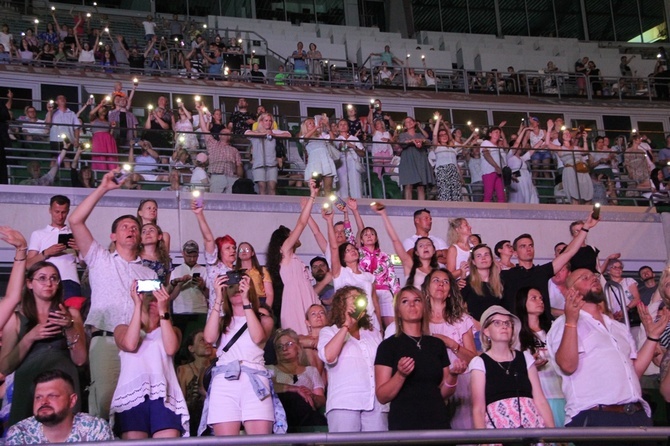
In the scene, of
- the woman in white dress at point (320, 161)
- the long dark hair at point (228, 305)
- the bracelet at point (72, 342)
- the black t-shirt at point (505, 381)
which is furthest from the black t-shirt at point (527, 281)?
the woman in white dress at point (320, 161)

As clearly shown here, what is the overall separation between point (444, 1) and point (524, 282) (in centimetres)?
1975

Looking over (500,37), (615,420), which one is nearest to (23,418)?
(615,420)

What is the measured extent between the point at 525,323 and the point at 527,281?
141 centimetres

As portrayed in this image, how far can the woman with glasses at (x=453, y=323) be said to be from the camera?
6.93 meters

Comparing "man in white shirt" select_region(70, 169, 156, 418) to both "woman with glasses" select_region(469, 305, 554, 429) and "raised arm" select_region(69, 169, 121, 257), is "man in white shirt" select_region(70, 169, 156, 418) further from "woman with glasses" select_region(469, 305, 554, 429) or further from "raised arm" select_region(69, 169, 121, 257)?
"woman with glasses" select_region(469, 305, 554, 429)

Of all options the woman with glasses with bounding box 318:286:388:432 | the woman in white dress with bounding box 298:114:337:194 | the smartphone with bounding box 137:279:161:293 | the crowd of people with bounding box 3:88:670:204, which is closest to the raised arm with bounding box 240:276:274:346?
the woman with glasses with bounding box 318:286:388:432

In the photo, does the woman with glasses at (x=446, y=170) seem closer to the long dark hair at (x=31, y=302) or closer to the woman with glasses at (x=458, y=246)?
the woman with glasses at (x=458, y=246)

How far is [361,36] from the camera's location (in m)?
24.3

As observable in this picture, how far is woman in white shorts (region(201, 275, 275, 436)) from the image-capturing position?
20.7 ft

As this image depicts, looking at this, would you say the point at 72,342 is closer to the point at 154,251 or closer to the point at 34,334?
the point at 34,334

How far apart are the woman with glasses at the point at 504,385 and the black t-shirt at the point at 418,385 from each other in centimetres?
23

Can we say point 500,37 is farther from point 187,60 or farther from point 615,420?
point 615,420

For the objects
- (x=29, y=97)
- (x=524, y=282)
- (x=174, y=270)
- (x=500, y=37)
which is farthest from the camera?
(x=500, y=37)

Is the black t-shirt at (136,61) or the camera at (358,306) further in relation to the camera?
the black t-shirt at (136,61)
